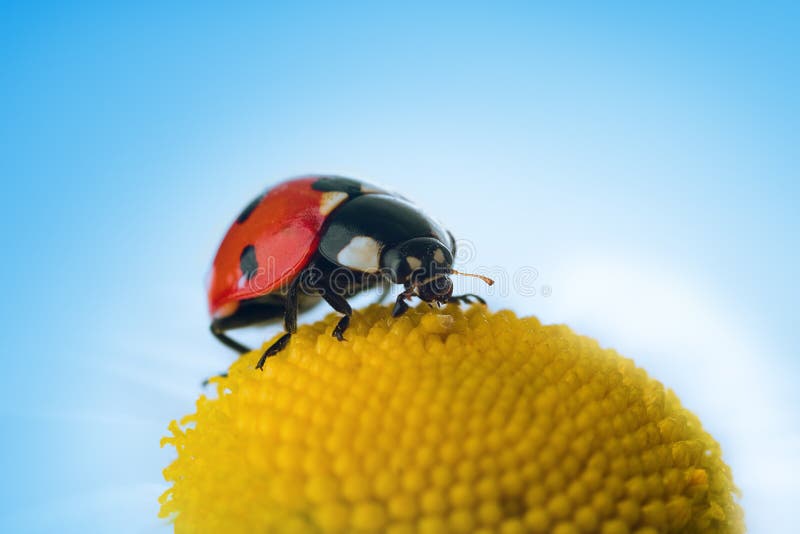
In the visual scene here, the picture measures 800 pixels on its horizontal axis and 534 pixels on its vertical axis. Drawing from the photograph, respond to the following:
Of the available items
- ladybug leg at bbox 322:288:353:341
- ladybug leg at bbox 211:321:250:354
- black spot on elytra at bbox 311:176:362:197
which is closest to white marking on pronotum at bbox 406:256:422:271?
ladybug leg at bbox 322:288:353:341

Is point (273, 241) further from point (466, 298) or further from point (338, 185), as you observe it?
point (466, 298)

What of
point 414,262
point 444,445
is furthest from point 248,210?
point 444,445

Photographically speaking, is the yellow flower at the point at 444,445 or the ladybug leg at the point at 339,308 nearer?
the yellow flower at the point at 444,445

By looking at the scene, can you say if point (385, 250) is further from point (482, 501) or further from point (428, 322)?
point (482, 501)

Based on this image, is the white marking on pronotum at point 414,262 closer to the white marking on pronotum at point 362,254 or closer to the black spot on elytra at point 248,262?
the white marking on pronotum at point 362,254

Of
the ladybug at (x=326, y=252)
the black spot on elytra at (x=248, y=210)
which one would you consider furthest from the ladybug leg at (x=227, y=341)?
the black spot on elytra at (x=248, y=210)

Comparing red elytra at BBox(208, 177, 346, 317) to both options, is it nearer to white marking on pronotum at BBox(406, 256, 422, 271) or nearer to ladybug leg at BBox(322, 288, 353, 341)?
ladybug leg at BBox(322, 288, 353, 341)

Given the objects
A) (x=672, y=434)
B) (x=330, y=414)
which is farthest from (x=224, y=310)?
(x=672, y=434)
